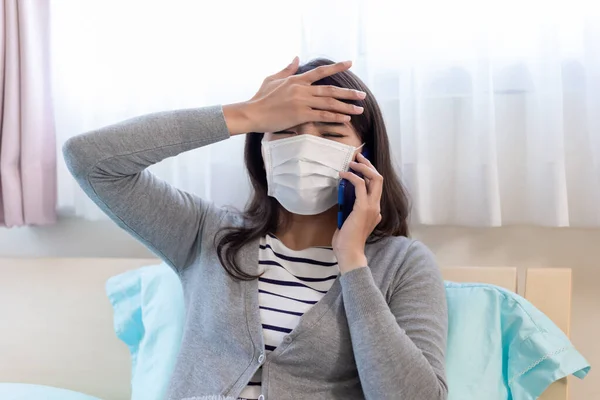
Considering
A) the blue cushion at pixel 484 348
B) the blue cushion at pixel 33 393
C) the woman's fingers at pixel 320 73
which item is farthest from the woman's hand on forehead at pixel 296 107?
the blue cushion at pixel 33 393

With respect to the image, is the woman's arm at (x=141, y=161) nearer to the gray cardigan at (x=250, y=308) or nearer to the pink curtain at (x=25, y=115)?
the gray cardigan at (x=250, y=308)

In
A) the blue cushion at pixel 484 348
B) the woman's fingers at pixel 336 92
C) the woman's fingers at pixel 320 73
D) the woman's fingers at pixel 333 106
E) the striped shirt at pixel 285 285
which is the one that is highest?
the woman's fingers at pixel 320 73

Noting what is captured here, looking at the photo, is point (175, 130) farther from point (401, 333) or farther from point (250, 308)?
point (401, 333)

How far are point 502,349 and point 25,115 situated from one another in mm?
1272

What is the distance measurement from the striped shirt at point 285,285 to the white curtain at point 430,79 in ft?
1.13

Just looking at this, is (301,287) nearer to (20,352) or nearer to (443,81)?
(443,81)

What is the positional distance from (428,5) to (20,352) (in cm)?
135

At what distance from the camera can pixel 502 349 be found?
52.2 inches

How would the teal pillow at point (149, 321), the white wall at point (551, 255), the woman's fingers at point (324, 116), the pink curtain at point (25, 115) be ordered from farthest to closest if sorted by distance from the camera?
1. the pink curtain at point (25, 115)
2. the white wall at point (551, 255)
3. the teal pillow at point (149, 321)
4. the woman's fingers at point (324, 116)

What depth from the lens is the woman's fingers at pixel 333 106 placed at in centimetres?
123

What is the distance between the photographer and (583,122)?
149 cm

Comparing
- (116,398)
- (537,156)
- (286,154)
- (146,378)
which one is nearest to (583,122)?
(537,156)

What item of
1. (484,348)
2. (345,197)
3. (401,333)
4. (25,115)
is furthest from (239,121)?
(25,115)

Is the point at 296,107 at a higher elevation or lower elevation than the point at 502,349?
higher
